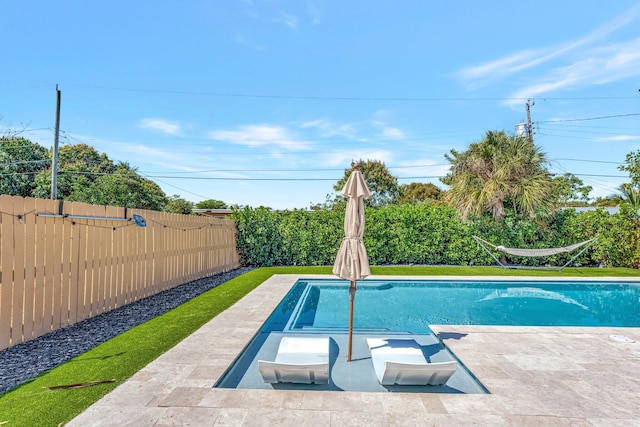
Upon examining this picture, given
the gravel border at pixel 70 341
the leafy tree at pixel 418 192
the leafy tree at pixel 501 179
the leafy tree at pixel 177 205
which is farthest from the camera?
the leafy tree at pixel 418 192

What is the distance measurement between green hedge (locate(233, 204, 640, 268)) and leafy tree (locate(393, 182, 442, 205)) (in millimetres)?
26258

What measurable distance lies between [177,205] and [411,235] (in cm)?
3541

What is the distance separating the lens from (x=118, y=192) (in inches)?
1012

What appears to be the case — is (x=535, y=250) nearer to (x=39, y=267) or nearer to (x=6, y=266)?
(x=39, y=267)

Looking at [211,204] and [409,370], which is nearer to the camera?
[409,370]

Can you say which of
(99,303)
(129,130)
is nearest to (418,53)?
(99,303)

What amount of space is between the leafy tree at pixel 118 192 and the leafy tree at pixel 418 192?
27437 mm

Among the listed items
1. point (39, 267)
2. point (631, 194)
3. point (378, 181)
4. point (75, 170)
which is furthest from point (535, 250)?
point (75, 170)

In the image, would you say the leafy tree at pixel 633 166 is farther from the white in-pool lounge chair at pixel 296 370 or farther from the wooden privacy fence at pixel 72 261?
the wooden privacy fence at pixel 72 261

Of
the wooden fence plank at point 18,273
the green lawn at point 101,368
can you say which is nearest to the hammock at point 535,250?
the green lawn at point 101,368

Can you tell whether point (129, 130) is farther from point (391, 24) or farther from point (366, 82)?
point (391, 24)

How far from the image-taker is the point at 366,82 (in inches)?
746

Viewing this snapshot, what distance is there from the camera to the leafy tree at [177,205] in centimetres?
3966

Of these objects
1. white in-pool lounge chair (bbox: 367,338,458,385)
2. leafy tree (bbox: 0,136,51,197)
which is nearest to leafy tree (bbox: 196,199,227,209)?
leafy tree (bbox: 0,136,51,197)
